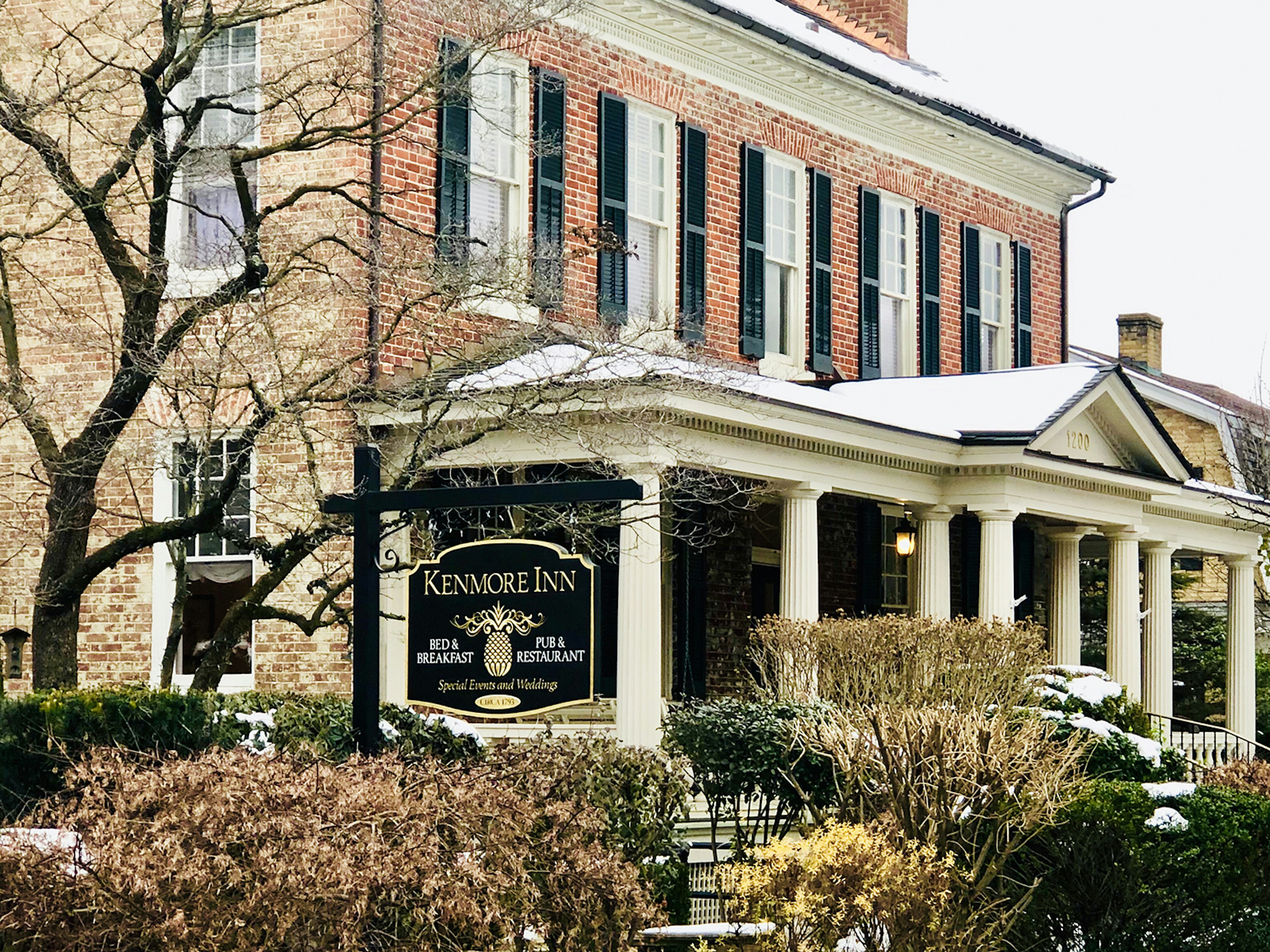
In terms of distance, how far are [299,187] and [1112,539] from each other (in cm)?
1225

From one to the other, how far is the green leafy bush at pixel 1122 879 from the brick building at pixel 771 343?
14.1ft

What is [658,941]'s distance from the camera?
37.3 feet

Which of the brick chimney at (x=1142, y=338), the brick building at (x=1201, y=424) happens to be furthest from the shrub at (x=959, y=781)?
the brick chimney at (x=1142, y=338)

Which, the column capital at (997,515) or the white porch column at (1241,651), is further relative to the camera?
the white porch column at (1241,651)

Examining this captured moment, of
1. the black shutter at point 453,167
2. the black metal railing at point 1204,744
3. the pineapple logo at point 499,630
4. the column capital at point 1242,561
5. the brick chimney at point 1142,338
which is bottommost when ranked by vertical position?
the black metal railing at point 1204,744

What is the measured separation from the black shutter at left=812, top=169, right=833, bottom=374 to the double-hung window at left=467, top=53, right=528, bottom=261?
5.19 metres

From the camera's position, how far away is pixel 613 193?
20438 millimetres

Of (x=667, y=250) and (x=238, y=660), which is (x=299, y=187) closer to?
(x=238, y=660)

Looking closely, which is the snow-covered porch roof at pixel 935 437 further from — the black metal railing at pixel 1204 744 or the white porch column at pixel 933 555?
the black metal railing at pixel 1204 744

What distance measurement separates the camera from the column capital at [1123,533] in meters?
23.0

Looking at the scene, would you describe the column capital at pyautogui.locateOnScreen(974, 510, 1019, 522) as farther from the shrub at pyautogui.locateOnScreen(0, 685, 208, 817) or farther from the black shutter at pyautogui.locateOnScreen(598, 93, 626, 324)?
the shrub at pyautogui.locateOnScreen(0, 685, 208, 817)

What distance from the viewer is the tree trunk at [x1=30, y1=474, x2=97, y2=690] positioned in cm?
1355

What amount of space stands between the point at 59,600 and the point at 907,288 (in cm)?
1451

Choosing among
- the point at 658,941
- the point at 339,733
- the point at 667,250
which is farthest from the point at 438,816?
the point at 667,250
